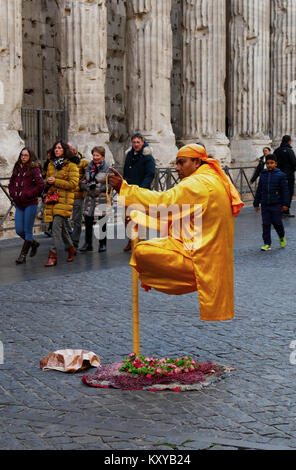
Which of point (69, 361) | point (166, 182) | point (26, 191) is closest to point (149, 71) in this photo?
point (166, 182)

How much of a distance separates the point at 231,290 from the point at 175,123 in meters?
20.6

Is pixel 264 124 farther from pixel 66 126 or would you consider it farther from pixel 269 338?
pixel 269 338

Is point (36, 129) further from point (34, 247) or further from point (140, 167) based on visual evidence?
point (34, 247)

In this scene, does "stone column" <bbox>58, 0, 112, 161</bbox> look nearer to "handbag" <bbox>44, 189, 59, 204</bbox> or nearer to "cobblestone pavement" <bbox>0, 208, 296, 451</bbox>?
"handbag" <bbox>44, 189, 59, 204</bbox>

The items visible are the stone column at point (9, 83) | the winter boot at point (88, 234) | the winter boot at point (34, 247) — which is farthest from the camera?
the stone column at point (9, 83)

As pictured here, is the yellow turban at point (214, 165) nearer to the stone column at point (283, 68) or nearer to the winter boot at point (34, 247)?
the winter boot at point (34, 247)

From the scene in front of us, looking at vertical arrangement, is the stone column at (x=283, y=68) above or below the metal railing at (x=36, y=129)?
above

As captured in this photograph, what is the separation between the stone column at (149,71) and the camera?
59.2 feet

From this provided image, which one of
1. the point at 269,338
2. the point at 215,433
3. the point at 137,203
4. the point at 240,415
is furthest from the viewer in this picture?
the point at 269,338

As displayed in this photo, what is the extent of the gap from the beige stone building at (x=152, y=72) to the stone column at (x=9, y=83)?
0.6 inches

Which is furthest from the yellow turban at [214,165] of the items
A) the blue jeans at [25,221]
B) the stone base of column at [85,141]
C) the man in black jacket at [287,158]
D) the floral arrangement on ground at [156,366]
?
the man in black jacket at [287,158]

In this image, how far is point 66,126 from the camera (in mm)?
15492

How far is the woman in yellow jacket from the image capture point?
1053cm

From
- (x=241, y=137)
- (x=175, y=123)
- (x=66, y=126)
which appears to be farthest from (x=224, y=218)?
(x=175, y=123)
